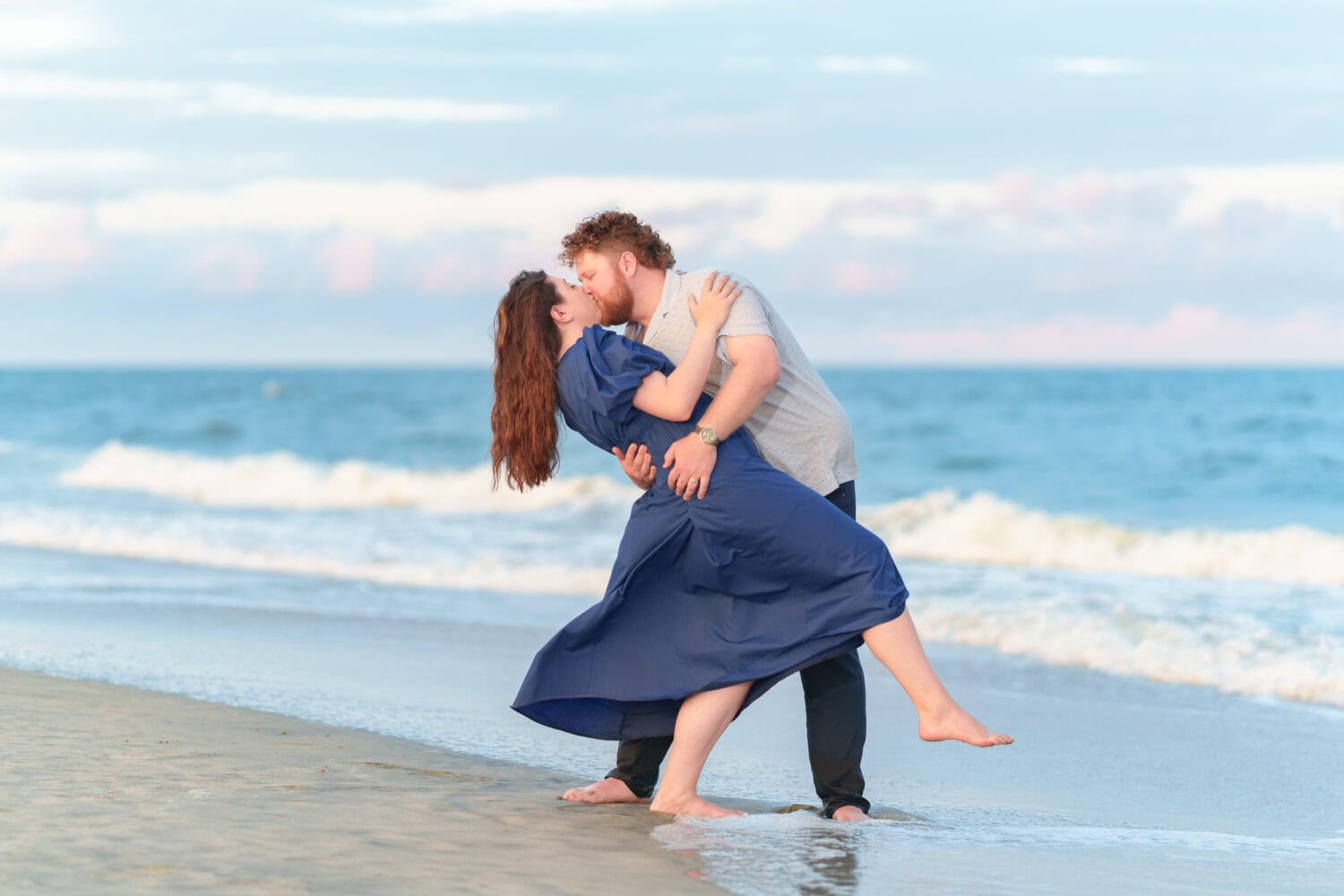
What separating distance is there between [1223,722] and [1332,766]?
89cm

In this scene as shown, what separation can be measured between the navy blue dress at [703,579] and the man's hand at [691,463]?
0.04 m

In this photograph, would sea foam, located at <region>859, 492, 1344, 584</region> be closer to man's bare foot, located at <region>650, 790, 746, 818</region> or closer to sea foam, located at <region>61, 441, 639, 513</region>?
sea foam, located at <region>61, 441, 639, 513</region>

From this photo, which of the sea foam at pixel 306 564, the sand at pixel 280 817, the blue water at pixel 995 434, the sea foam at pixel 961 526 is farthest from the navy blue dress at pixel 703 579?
the blue water at pixel 995 434

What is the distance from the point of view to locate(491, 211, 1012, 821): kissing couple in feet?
12.6

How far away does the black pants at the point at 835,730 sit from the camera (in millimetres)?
4176

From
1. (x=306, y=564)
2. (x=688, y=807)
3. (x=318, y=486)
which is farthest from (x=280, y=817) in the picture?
(x=318, y=486)

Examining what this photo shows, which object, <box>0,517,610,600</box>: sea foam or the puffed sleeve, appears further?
<box>0,517,610,600</box>: sea foam

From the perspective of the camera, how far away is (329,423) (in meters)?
39.1

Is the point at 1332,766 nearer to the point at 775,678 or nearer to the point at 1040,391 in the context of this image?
the point at 775,678

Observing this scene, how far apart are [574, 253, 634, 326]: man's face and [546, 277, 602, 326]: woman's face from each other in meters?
0.02

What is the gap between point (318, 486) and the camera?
2175 centimetres

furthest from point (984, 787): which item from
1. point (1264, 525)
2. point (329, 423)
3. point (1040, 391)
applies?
point (1040, 391)

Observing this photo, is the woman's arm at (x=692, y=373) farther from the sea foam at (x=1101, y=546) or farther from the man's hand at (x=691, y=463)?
the sea foam at (x=1101, y=546)

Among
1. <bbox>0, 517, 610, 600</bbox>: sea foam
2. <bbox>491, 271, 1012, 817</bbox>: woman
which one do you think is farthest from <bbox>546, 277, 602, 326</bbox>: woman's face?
<bbox>0, 517, 610, 600</bbox>: sea foam
